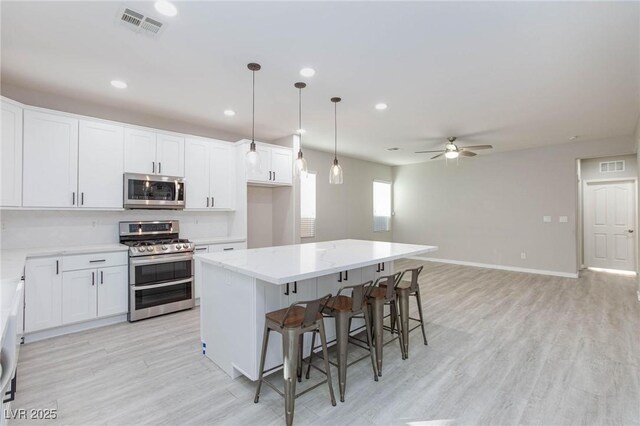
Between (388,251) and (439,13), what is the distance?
6.63ft

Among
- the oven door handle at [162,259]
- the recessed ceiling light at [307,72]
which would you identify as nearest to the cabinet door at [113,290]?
the oven door handle at [162,259]

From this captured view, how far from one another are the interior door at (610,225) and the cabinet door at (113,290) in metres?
9.17

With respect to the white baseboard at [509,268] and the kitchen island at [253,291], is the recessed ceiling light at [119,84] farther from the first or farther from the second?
the white baseboard at [509,268]

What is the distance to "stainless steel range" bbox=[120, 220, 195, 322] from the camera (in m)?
3.70

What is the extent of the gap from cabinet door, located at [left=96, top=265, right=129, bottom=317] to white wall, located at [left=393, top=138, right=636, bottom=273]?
6.90 meters

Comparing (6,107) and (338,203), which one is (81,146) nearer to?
(6,107)

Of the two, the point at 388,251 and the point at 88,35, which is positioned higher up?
the point at 88,35

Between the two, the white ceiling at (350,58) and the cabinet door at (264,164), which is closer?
the white ceiling at (350,58)

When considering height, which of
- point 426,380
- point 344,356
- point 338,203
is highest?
point 338,203

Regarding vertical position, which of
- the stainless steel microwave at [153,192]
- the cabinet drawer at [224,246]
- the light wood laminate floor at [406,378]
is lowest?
the light wood laminate floor at [406,378]

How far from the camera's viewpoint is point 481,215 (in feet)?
23.8

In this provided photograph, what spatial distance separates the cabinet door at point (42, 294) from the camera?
308 cm

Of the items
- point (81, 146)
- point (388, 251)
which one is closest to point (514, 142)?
point (388, 251)

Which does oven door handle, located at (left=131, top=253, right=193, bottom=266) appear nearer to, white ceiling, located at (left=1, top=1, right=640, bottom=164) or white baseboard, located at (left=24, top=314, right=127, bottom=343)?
white baseboard, located at (left=24, top=314, right=127, bottom=343)
